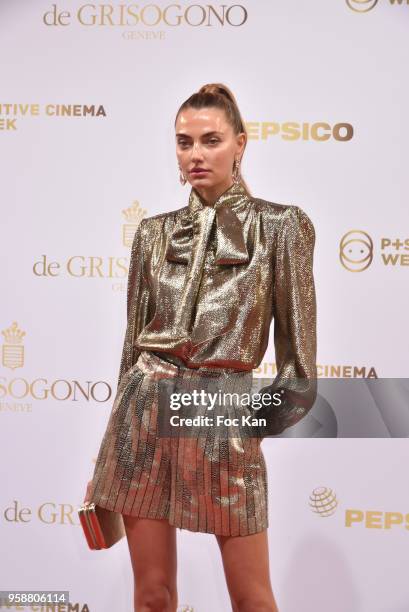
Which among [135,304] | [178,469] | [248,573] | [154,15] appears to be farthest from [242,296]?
[154,15]

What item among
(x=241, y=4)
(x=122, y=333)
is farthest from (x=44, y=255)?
(x=241, y=4)

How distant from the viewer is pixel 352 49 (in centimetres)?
285

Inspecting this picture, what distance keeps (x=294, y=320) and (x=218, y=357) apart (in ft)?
0.67

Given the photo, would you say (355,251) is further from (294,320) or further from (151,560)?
(151,560)

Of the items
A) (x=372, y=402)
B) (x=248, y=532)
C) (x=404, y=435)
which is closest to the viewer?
(x=248, y=532)

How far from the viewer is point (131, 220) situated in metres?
2.95

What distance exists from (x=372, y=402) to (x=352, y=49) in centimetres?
123

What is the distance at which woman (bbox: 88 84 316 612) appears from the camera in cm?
193

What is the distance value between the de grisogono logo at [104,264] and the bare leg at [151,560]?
1.16 meters

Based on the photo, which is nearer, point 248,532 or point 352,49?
point 248,532

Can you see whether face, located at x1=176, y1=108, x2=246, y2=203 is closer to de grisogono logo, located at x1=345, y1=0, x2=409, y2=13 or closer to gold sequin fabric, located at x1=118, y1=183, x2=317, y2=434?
Answer: gold sequin fabric, located at x1=118, y1=183, x2=317, y2=434

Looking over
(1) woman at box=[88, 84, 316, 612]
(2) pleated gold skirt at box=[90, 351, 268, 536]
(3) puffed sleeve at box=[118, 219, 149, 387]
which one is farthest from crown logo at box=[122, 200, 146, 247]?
(2) pleated gold skirt at box=[90, 351, 268, 536]

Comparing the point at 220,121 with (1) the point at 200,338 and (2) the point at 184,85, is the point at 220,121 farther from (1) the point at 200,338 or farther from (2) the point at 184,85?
(2) the point at 184,85

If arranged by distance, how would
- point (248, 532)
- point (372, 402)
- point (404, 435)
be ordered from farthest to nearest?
point (404, 435)
point (372, 402)
point (248, 532)
